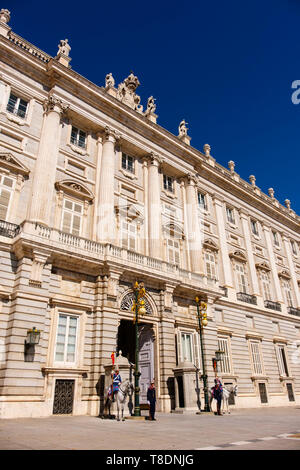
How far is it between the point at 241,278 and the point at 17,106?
21202mm

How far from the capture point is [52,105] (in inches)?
803

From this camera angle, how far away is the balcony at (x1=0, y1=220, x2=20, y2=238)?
15913 mm

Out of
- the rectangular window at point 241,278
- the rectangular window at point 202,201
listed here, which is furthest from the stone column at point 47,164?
the rectangular window at point 241,278

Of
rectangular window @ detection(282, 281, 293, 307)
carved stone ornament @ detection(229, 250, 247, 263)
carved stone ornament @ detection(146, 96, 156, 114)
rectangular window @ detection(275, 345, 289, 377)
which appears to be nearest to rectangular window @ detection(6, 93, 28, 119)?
carved stone ornament @ detection(146, 96, 156, 114)

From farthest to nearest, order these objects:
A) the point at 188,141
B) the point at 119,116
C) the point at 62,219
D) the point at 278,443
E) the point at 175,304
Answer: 1. the point at 188,141
2. the point at 119,116
3. the point at 175,304
4. the point at 62,219
5. the point at 278,443

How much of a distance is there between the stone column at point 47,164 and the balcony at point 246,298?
16547 millimetres

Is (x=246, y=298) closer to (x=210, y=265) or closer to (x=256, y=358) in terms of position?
(x=210, y=265)

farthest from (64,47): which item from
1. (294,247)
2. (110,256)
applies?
(294,247)

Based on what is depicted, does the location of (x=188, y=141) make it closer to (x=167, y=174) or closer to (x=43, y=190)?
(x=167, y=174)

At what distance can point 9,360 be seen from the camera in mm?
13438

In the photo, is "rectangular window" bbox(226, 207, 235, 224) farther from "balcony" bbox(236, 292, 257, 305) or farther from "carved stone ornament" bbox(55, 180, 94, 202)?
"carved stone ornament" bbox(55, 180, 94, 202)

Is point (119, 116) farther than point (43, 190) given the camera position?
Yes
